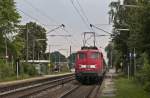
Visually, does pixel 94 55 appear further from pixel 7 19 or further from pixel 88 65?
pixel 7 19

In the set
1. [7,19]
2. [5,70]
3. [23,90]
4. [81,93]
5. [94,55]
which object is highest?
[7,19]

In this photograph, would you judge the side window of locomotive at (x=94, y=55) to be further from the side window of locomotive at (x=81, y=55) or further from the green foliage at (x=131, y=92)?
the green foliage at (x=131, y=92)

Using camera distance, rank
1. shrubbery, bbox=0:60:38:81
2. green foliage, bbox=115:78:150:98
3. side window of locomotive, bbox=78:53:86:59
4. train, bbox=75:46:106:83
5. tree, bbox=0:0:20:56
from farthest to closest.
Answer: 1. tree, bbox=0:0:20:56
2. shrubbery, bbox=0:60:38:81
3. side window of locomotive, bbox=78:53:86:59
4. train, bbox=75:46:106:83
5. green foliage, bbox=115:78:150:98

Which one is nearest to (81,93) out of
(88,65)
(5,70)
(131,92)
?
(131,92)

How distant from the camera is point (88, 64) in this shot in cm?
4534

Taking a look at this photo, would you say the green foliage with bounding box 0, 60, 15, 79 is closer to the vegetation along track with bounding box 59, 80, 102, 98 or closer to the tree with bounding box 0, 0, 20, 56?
the tree with bounding box 0, 0, 20, 56

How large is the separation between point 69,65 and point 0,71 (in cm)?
9110

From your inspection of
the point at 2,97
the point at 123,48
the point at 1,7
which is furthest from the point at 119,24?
the point at 2,97

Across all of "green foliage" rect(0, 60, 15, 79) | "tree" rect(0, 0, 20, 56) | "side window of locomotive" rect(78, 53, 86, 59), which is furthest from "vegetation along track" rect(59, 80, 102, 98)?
"tree" rect(0, 0, 20, 56)

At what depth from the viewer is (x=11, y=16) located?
278ft

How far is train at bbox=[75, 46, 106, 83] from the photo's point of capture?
4491cm

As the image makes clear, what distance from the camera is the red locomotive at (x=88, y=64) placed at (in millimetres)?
44906

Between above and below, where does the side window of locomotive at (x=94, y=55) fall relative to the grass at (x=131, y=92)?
above

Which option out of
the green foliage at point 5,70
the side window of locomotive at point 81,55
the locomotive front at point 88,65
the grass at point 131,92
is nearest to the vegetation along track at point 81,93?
the grass at point 131,92
